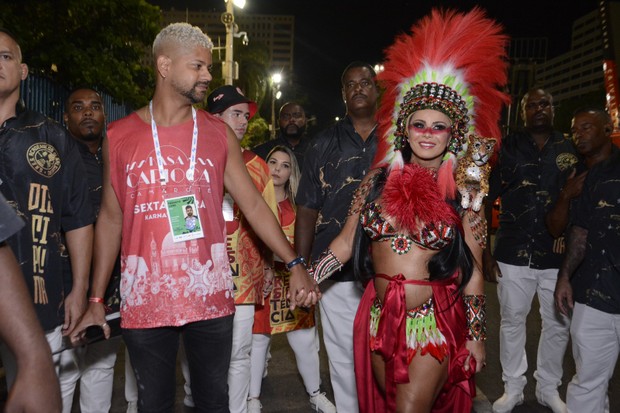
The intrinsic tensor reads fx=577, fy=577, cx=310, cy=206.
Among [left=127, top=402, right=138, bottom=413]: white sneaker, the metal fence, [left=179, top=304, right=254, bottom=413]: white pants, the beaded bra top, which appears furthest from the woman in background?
the metal fence

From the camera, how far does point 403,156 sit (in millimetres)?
3580

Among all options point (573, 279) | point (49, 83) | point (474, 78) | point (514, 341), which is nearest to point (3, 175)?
point (474, 78)

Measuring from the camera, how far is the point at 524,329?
5.25m

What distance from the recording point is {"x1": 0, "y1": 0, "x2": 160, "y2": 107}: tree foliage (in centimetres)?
1059

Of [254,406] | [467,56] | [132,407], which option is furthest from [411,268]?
[132,407]

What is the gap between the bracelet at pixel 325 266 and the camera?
139 inches

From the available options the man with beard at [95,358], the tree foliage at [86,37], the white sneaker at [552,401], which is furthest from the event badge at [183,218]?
the tree foliage at [86,37]

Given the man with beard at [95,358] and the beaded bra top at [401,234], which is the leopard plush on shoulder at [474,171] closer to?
the beaded bra top at [401,234]

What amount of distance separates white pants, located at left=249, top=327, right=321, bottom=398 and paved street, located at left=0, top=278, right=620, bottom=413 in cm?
23

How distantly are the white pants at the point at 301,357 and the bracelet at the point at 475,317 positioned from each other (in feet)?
6.73

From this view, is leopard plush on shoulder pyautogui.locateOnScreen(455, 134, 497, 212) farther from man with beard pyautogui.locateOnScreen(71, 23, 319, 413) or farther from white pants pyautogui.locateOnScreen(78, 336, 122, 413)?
white pants pyautogui.locateOnScreen(78, 336, 122, 413)

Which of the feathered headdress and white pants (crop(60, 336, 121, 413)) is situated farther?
white pants (crop(60, 336, 121, 413))

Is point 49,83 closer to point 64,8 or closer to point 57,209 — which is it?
point 64,8

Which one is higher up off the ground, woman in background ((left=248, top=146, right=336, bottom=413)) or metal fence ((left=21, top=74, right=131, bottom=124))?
metal fence ((left=21, top=74, right=131, bottom=124))
